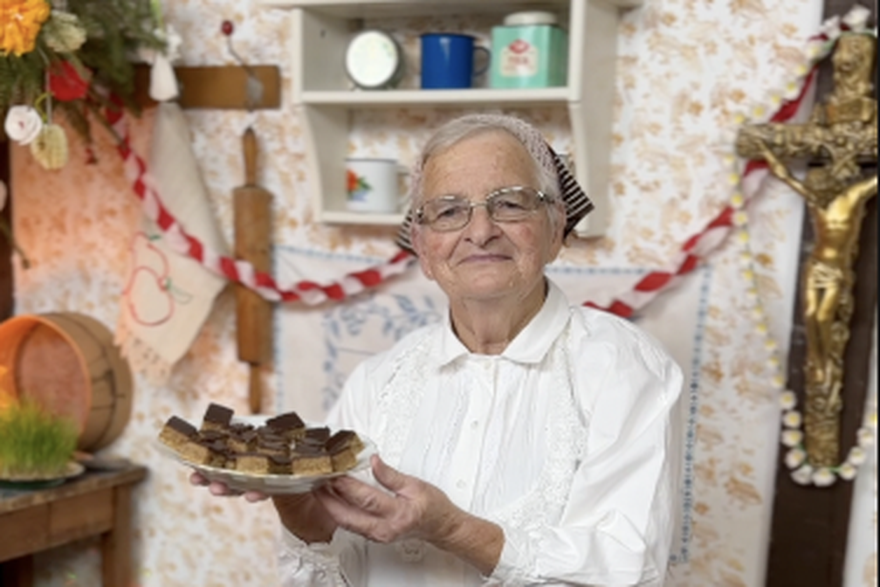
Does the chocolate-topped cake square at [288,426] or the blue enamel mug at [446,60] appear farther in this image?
the blue enamel mug at [446,60]

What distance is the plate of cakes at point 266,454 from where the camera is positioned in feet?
3.90

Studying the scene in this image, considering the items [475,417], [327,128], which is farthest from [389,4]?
[475,417]

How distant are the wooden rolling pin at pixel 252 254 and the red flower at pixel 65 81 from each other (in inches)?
14.7

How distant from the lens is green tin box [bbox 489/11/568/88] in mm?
1801

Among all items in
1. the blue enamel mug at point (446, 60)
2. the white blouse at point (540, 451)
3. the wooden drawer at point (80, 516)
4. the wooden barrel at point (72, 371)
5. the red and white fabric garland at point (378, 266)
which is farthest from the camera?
the wooden barrel at point (72, 371)

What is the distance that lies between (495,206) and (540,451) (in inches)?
13.8

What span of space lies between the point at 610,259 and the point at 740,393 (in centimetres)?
36

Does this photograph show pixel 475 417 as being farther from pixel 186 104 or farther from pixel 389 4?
pixel 186 104

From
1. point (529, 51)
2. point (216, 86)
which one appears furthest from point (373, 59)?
point (216, 86)

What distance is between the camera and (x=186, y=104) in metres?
2.29

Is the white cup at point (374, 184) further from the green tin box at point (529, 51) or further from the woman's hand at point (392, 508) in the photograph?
the woman's hand at point (392, 508)

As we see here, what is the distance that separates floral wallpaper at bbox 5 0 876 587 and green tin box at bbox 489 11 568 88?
150 mm

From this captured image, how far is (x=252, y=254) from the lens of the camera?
2223 mm

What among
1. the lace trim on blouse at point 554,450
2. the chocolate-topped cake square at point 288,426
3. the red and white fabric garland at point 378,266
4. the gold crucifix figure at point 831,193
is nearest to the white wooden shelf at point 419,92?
the red and white fabric garland at point 378,266
